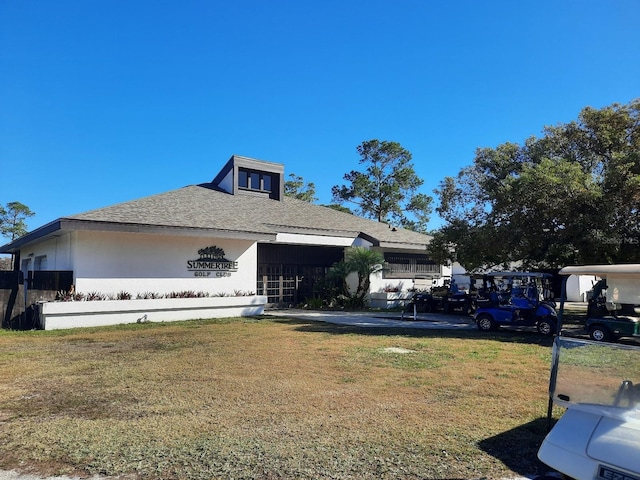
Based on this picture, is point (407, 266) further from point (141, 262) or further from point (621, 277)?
point (621, 277)

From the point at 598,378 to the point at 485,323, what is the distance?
10.9m

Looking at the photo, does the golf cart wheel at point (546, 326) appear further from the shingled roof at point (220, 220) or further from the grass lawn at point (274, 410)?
the shingled roof at point (220, 220)

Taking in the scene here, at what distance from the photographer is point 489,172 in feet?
60.2

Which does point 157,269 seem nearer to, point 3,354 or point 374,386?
point 3,354

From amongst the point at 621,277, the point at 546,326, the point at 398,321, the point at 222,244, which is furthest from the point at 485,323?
the point at 621,277

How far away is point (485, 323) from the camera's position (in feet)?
43.9

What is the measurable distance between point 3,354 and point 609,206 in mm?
15481

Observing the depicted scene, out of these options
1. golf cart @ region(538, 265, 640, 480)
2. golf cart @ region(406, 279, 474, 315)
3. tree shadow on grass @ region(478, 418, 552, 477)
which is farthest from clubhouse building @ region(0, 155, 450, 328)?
golf cart @ region(538, 265, 640, 480)

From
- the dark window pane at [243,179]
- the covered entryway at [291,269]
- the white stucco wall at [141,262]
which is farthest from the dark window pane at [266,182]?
the white stucco wall at [141,262]

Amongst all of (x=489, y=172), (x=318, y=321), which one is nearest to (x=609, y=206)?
(x=489, y=172)

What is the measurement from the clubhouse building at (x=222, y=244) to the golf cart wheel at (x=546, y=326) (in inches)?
385

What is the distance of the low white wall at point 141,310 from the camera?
13188mm

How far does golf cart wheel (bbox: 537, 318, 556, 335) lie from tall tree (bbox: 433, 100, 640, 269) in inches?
97.4

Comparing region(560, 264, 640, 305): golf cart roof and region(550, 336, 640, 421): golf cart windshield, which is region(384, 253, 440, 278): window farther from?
region(550, 336, 640, 421): golf cart windshield
